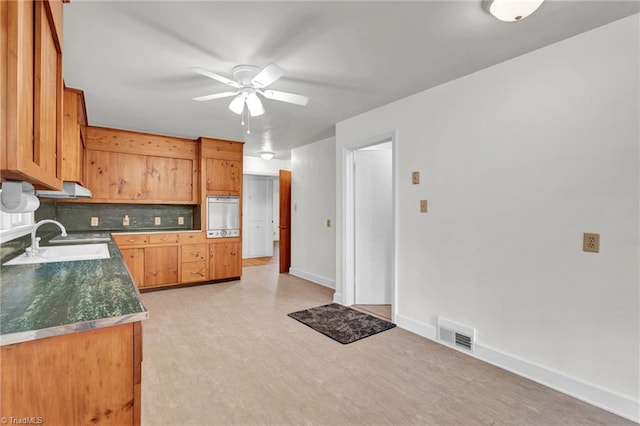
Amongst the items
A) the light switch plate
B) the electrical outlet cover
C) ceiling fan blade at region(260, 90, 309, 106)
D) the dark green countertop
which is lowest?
the dark green countertop

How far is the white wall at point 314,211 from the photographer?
504 cm

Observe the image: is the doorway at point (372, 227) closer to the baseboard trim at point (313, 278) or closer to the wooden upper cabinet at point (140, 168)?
the baseboard trim at point (313, 278)

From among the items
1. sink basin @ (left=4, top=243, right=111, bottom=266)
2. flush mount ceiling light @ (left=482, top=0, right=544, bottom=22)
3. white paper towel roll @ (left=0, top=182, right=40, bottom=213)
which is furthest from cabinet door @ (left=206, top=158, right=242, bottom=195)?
flush mount ceiling light @ (left=482, top=0, right=544, bottom=22)

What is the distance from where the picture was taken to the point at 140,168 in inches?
187

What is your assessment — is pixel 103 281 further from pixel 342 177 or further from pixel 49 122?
pixel 342 177

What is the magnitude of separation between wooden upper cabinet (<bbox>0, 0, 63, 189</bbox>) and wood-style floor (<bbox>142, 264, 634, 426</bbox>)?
1.62m

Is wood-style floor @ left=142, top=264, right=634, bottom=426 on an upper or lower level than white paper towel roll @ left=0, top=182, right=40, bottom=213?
lower

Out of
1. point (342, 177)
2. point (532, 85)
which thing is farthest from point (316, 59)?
point (342, 177)

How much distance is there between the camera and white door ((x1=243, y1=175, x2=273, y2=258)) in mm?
7863

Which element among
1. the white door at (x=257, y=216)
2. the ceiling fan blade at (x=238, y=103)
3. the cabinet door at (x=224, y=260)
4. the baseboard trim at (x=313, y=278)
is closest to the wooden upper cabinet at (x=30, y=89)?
the ceiling fan blade at (x=238, y=103)

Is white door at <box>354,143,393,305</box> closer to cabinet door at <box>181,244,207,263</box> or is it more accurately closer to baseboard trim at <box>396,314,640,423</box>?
baseboard trim at <box>396,314,640,423</box>

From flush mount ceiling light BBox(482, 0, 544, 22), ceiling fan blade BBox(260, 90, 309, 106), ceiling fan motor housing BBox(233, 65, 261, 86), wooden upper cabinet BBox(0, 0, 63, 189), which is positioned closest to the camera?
wooden upper cabinet BBox(0, 0, 63, 189)

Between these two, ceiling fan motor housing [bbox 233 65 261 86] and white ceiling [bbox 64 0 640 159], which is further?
ceiling fan motor housing [bbox 233 65 261 86]

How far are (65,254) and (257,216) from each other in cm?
559
